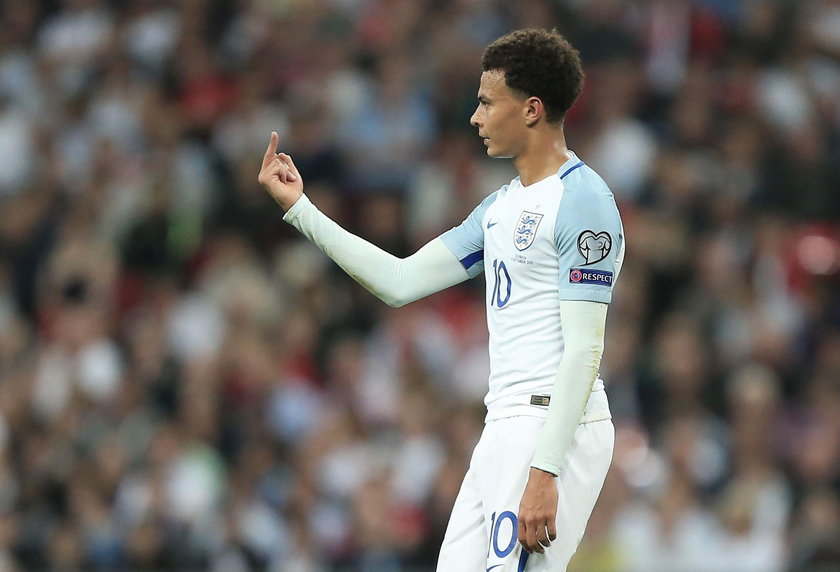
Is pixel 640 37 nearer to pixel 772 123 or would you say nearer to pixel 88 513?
pixel 772 123

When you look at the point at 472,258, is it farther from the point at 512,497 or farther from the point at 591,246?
the point at 512,497

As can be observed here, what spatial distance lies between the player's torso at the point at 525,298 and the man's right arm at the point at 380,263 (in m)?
0.31

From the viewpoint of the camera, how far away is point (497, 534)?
16.6 feet

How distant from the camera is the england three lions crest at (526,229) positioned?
16.7 ft

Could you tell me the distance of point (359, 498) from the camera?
34.8 feet

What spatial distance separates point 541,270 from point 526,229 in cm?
15

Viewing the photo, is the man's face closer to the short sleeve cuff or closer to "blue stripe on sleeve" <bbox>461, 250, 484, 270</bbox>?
"blue stripe on sleeve" <bbox>461, 250, 484, 270</bbox>

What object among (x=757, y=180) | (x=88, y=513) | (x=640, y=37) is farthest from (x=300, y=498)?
(x=640, y=37)

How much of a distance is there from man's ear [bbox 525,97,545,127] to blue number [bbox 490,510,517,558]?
52.4 inches

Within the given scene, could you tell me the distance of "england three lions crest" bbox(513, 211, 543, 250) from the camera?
200 inches

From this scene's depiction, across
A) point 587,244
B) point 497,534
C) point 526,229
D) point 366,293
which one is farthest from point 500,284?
point 366,293

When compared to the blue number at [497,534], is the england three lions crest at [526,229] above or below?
above

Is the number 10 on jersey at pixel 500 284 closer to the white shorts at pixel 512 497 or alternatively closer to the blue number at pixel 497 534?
the white shorts at pixel 512 497

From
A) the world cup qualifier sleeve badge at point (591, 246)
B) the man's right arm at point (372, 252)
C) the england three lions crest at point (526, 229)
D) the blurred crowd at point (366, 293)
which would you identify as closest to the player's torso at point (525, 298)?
the england three lions crest at point (526, 229)
